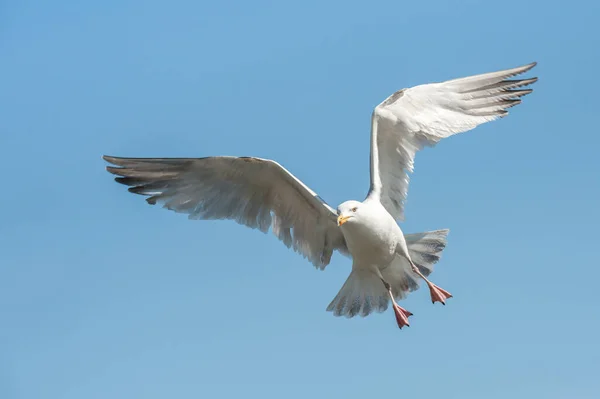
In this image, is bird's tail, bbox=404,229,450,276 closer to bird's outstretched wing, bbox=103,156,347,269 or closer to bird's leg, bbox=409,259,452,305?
bird's leg, bbox=409,259,452,305

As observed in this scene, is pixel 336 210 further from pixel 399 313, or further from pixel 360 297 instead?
pixel 399 313

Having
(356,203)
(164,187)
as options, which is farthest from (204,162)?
(356,203)

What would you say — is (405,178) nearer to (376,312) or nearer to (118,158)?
(376,312)

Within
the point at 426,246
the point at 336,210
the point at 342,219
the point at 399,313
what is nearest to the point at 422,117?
the point at 426,246

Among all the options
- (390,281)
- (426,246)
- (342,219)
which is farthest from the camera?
(426,246)

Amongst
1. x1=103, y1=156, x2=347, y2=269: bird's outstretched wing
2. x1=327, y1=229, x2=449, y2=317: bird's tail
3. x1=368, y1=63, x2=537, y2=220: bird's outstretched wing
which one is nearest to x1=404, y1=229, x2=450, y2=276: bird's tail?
x1=327, y1=229, x2=449, y2=317: bird's tail

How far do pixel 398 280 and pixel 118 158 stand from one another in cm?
410

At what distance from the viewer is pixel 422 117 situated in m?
14.2

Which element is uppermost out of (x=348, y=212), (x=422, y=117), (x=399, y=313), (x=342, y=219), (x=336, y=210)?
(x=422, y=117)

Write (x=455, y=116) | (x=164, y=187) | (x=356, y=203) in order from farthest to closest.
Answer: (x=455, y=116), (x=164, y=187), (x=356, y=203)

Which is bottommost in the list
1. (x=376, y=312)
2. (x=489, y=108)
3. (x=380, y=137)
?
(x=376, y=312)

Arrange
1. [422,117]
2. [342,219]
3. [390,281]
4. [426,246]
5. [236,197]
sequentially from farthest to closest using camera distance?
1. [422,117]
2. [426,246]
3. [390,281]
4. [236,197]
5. [342,219]

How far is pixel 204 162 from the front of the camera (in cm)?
1321

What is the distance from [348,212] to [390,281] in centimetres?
183
